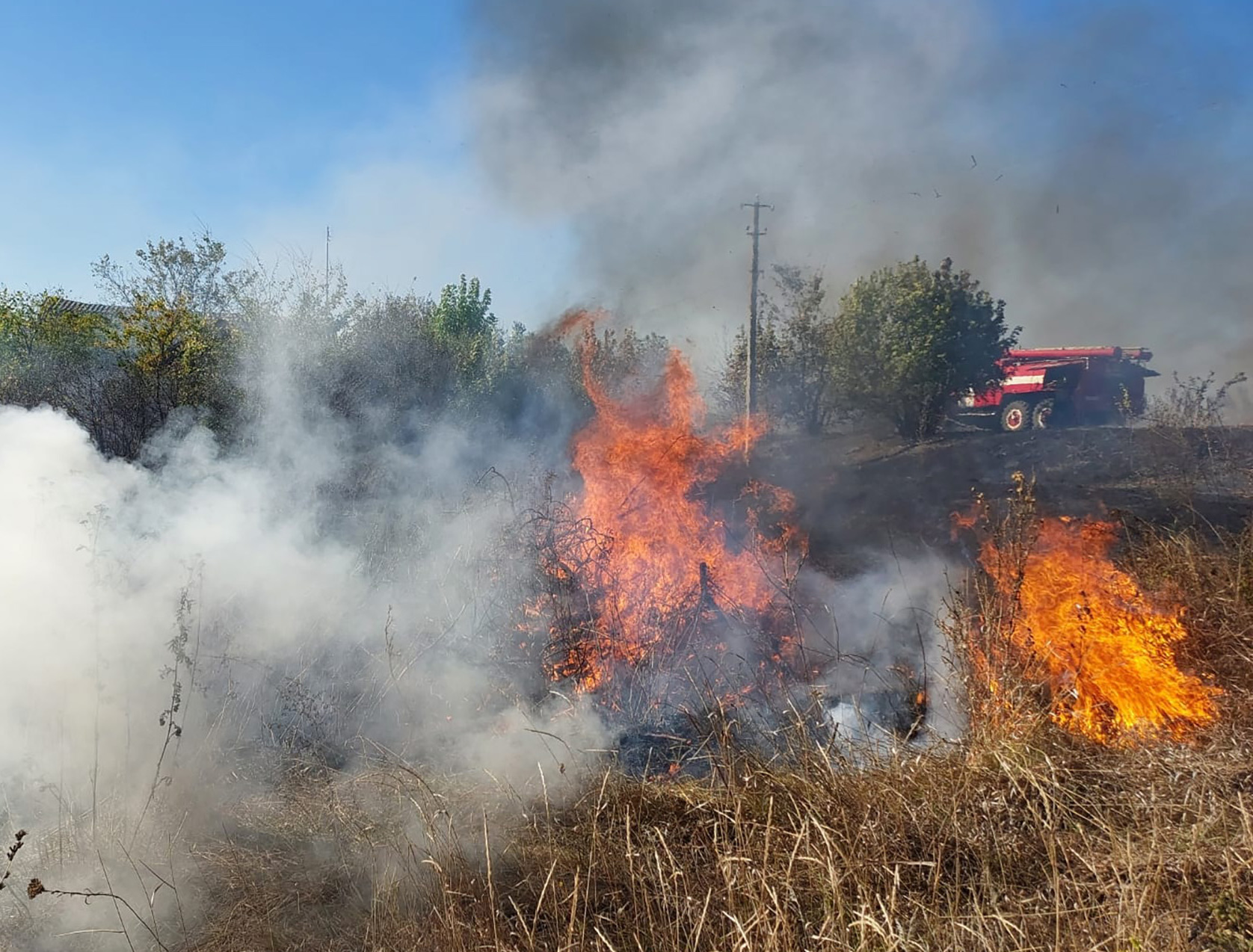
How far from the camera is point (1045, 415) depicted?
2109cm

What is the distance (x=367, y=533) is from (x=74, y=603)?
2776mm

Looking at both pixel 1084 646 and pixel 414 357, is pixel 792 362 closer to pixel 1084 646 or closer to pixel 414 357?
pixel 414 357

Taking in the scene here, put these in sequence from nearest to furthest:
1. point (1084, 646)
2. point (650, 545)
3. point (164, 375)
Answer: point (1084, 646)
point (650, 545)
point (164, 375)

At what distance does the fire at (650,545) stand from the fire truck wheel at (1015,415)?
1488cm

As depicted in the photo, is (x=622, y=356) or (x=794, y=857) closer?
(x=794, y=857)

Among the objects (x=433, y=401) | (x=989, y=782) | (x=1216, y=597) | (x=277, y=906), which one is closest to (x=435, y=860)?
(x=277, y=906)

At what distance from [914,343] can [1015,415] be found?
4.53 metres

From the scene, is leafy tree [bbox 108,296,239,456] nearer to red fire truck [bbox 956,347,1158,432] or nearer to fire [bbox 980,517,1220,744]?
fire [bbox 980,517,1220,744]

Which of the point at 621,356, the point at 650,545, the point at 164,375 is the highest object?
the point at 621,356

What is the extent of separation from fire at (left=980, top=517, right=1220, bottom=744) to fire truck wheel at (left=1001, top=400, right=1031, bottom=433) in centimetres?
1641

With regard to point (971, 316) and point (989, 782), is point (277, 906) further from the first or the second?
point (971, 316)

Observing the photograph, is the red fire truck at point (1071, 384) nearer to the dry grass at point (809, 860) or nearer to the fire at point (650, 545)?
the fire at point (650, 545)

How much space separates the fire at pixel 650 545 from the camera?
636cm

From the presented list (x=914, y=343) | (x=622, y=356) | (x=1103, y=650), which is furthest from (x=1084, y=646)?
(x=914, y=343)
